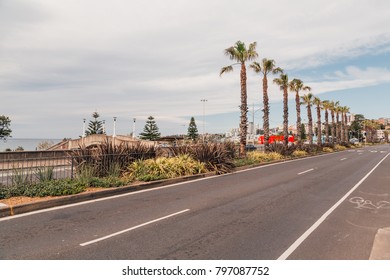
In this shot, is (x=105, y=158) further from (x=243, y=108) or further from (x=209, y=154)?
(x=243, y=108)

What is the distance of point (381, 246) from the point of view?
5.58 meters

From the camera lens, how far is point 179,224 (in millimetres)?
6930

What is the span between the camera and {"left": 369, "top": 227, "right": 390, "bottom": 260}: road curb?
5023mm

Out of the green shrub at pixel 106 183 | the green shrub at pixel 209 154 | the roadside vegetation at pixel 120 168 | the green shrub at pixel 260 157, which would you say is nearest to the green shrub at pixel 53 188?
the roadside vegetation at pixel 120 168

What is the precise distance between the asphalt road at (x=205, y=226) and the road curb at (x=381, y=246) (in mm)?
127

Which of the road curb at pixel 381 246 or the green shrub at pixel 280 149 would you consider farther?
the green shrub at pixel 280 149

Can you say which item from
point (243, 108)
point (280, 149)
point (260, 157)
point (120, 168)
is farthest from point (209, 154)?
point (280, 149)

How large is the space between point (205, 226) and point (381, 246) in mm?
3462

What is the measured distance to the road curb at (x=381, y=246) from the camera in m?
5.02

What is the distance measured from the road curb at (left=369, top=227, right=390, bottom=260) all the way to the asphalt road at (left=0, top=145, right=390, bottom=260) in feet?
0.42

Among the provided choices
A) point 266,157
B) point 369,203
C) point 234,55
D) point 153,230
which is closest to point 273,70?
point 234,55

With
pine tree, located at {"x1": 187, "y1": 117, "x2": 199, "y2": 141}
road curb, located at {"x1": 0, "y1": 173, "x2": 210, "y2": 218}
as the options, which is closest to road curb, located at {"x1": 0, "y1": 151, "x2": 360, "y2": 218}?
road curb, located at {"x1": 0, "y1": 173, "x2": 210, "y2": 218}

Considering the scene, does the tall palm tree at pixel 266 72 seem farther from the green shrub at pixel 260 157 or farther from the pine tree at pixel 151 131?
the pine tree at pixel 151 131
